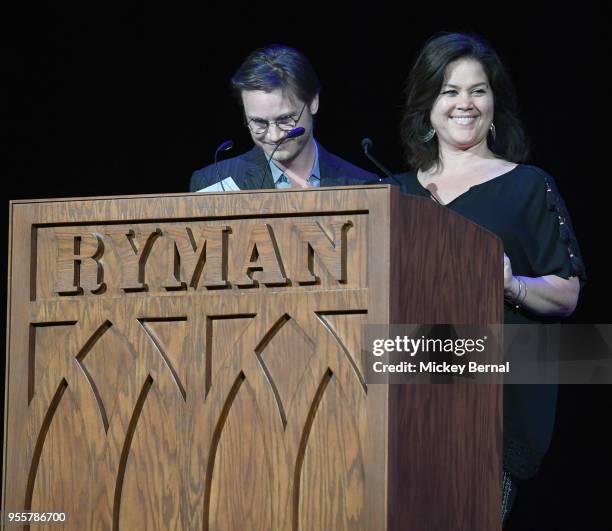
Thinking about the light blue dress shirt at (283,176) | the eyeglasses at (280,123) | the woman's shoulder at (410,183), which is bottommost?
the woman's shoulder at (410,183)

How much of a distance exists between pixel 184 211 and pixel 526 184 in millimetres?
1105

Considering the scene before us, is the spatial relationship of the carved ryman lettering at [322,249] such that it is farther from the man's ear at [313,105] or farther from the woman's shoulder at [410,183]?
the man's ear at [313,105]

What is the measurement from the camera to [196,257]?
272cm

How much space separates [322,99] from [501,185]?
1154 mm

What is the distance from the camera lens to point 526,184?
139 inches

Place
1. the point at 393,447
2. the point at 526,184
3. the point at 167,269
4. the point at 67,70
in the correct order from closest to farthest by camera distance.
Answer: the point at 393,447
the point at 167,269
the point at 526,184
the point at 67,70

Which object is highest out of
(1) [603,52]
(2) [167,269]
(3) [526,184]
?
(1) [603,52]

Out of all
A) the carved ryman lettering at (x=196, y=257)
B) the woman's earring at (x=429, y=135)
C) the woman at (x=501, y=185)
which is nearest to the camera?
the carved ryman lettering at (x=196, y=257)

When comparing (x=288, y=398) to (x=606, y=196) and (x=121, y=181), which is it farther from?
(x=121, y=181)

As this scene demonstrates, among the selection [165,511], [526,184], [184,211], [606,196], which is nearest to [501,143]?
[526,184]

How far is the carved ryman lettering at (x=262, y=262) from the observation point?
266 centimetres

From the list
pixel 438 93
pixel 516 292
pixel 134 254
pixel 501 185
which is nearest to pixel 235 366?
pixel 134 254

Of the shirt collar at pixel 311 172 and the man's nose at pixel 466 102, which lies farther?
the shirt collar at pixel 311 172

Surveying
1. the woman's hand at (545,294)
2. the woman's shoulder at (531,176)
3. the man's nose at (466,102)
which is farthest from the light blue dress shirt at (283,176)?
the woman's hand at (545,294)
